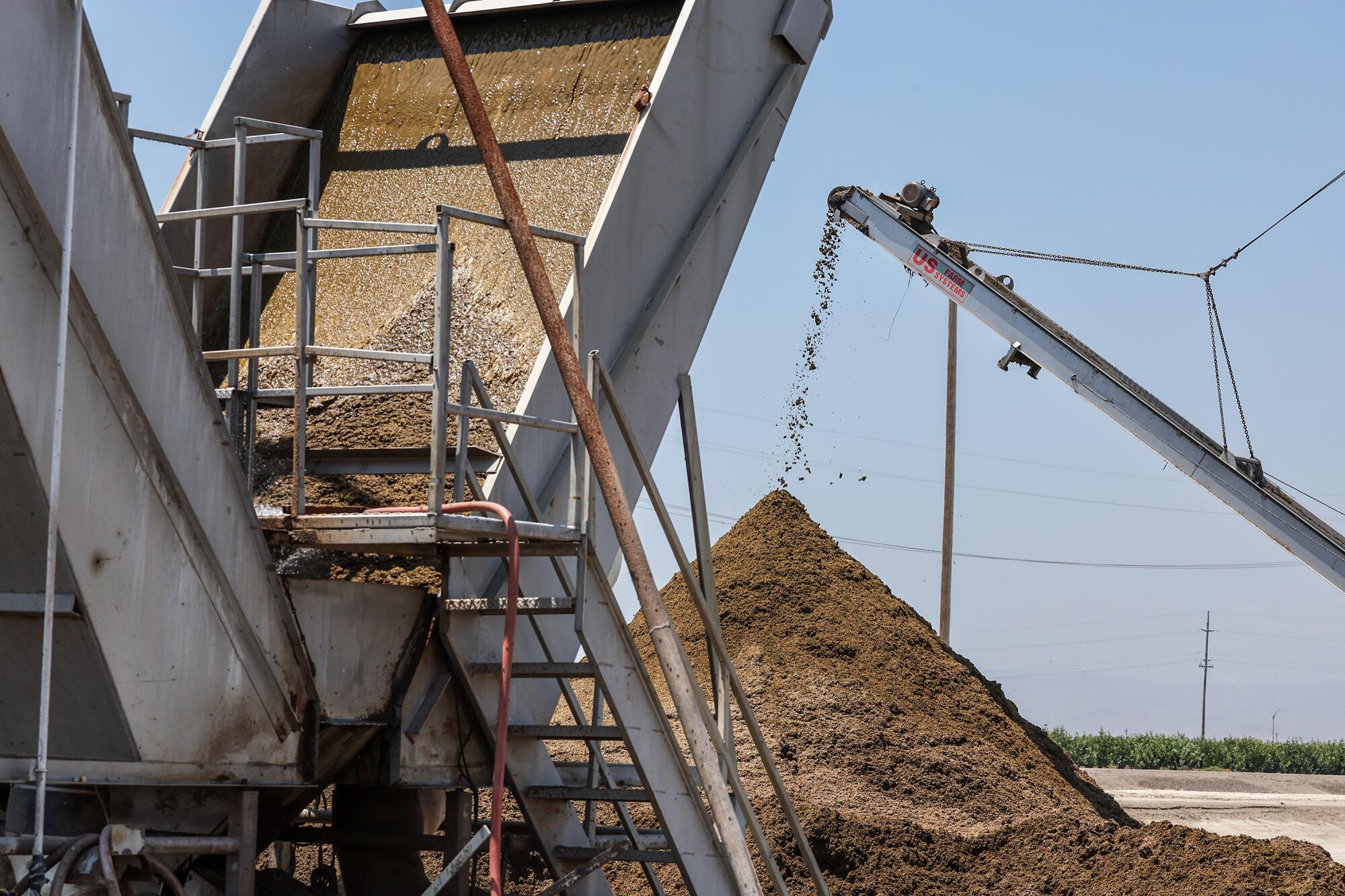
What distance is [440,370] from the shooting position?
510cm

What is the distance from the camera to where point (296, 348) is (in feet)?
17.5

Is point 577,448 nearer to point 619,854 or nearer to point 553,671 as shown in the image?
point 553,671

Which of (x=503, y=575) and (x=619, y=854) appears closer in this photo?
(x=503, y=575)

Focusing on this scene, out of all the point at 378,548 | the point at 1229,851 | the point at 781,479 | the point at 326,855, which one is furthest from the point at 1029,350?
the point at 378,548

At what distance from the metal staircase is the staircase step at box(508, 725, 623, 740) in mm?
12

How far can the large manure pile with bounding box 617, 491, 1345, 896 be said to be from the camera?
11070 millimetres

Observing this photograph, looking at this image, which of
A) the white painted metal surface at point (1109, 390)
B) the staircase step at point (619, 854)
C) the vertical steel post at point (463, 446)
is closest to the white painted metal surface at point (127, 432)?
the vertical steel post at point (463, 446)

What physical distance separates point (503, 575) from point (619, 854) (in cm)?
140

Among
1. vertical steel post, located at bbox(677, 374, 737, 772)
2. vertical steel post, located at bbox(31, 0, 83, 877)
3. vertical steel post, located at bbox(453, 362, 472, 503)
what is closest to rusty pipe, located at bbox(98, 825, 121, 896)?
vertical steel post, located at bbox(31, 0, 83, 877)

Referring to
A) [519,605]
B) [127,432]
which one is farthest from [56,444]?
[519,605]

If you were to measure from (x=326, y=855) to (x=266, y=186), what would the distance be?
5425 millimetres

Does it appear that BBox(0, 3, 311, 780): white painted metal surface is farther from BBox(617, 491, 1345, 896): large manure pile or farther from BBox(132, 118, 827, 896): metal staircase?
BBox(617, 491, 1345, 896): large manure pile

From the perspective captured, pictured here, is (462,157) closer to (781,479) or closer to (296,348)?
(296,348)

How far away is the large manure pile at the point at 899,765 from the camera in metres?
11.1
